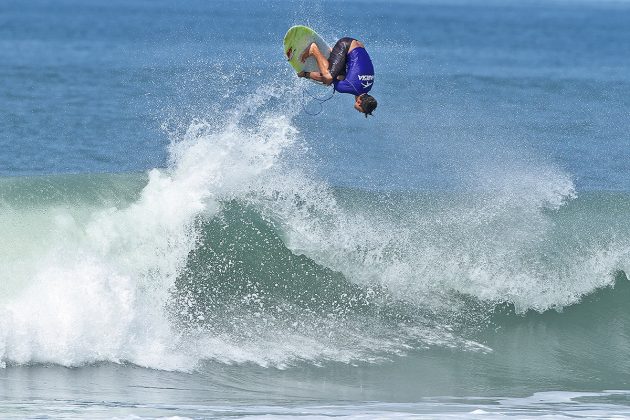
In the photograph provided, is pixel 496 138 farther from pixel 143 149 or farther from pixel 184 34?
pixel 184 34

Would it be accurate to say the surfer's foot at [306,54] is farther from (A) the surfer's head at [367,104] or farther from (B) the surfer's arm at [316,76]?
(A) the surfer's head at [367,104]

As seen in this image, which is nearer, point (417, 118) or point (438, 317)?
point (438, 317)

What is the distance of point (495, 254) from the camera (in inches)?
471

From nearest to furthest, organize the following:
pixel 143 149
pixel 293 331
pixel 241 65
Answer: pixel 293 331
pixel 143 149
pixel 241 65

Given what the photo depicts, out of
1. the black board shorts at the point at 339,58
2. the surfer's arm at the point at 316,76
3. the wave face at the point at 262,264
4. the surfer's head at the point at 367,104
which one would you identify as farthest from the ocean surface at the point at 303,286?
the surfer's head at the point at 367,104

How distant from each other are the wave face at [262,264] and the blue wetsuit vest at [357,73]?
1.71m

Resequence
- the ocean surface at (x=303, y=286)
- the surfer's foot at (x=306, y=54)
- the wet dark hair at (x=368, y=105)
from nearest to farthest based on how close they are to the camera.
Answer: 1. the ocean surface at (x=303, y=286)
2. the wet dark hair at (x=368, y=105)
3. the surfer's foot at (x=306, y=54)

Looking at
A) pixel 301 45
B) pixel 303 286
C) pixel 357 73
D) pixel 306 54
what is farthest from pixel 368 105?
pixel 303 286

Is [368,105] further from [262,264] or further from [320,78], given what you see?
[262,264]

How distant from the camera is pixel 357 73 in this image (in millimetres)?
10039

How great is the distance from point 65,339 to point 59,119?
13214 millimetres

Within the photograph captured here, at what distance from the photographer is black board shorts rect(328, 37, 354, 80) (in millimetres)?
10164

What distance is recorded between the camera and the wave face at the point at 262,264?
9.75 meters

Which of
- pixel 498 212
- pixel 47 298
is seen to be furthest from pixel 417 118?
pixel 47 298
